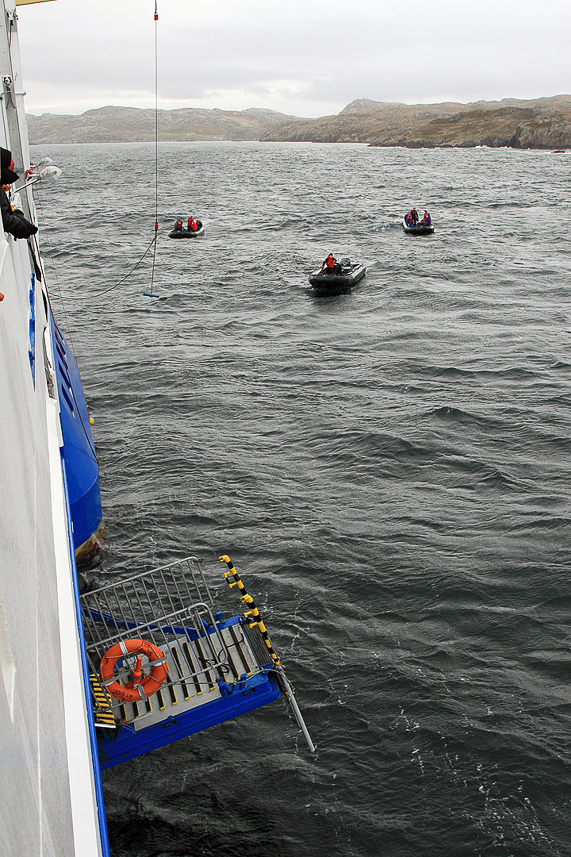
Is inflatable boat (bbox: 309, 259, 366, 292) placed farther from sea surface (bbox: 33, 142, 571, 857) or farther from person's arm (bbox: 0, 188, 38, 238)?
person's arm (bbox: 0, 188, 38, 238)

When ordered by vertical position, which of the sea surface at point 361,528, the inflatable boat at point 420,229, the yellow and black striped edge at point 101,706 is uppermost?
the inflatable boat at point 420,229

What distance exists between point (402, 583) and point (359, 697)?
2640 mm

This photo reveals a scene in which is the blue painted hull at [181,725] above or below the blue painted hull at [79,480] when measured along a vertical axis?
below

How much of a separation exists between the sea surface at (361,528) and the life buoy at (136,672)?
1406 mm

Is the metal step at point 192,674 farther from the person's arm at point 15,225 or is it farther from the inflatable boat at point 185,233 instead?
the inflatable boat at point 185,233

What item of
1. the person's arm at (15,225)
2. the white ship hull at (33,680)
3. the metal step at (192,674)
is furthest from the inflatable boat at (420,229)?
the white ship hull at (33,680)

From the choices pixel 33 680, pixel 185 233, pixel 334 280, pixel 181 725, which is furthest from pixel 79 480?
pixel 185 233

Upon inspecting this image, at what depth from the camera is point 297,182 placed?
89.8 metres

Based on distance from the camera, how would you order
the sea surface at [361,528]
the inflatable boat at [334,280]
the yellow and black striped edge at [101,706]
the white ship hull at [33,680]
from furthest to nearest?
the inflatable boat at [334,280]
the sea surface at [361,528]
the yellow and black striped edge at [101,706]
the white ship hull at [33,680]

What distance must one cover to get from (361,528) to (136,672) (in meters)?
6.31

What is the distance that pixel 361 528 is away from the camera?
13.4 m

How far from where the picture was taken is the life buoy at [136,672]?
797 cm

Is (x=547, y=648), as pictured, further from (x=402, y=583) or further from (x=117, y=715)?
(x=117, y=715)

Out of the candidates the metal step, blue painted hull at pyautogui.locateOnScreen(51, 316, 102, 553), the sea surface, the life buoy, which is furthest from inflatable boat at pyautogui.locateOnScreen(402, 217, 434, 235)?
the life buoy
